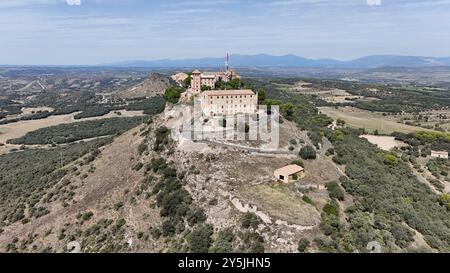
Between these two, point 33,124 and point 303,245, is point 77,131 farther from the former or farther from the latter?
point 303,245

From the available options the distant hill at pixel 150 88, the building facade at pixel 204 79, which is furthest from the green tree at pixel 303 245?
the distant hill at pixel 150 88

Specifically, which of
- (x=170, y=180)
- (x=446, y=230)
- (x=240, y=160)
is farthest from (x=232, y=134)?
(x=446, y=230)

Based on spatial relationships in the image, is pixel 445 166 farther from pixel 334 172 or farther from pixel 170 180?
pixel 170 180

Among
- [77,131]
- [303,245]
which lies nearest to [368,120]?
[77,131]

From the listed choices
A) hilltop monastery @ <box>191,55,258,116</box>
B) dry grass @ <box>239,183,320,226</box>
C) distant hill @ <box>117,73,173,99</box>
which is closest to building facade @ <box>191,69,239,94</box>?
hilltop monastery @ <box>191,55,258,116</box>

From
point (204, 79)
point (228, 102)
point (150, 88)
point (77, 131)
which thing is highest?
point (204, 79)

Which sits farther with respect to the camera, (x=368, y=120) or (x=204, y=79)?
→ (x=368, y=120)

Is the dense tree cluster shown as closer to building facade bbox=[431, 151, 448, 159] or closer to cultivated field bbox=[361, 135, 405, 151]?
cultivated field bbox=[361, 135, 405, 151]

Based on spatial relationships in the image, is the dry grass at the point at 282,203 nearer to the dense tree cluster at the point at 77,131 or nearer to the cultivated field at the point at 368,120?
the dense tree cluster at the point at 77,131

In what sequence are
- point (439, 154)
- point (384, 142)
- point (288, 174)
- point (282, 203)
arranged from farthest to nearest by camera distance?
1. point (384, 142)
2. point (439, 154)
3. point (288, 174)
4. point (282, 203)
